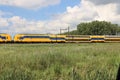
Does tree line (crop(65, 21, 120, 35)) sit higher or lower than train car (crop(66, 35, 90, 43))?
higher

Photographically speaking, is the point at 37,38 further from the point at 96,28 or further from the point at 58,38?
the point at 96,28

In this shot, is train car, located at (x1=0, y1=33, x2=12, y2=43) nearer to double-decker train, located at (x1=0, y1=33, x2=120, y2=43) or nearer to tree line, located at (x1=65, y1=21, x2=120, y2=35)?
double-decker train, located at (x1=0, y1=33, x2=120, y2=43)

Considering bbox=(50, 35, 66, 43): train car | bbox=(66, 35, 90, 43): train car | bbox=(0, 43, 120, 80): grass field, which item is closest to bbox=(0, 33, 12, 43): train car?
bbox=(50, 35, 66, 43): train car

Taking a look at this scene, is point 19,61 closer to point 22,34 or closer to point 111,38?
point 22,34

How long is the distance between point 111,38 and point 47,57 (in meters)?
68.6

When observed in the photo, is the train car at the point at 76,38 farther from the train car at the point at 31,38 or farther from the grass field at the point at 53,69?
the grass field at the point at 53,69

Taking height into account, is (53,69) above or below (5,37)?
below

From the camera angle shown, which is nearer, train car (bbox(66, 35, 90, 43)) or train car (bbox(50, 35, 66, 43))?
train car (bbox(50, 35, 66, 43))

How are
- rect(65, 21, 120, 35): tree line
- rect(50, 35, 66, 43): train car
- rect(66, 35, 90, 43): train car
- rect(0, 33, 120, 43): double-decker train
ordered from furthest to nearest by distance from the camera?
rect(65, 21, 120, 35): tree line, rect(66, 35, 90, 43): train car, rect(50, 35, 66, 43): train car, rect(0, 33, 120, 43): double-decker train

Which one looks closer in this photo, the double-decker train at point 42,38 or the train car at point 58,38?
the double-decker train at point 42,38

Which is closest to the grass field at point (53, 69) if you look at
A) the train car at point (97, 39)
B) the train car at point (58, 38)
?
the train car at point (58, 38)

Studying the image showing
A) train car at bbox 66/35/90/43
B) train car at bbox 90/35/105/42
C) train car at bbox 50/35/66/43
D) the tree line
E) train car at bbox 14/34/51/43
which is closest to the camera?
train car at bbox 14/34/51/43

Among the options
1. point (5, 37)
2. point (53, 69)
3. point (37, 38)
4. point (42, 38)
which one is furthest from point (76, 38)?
point (53, 69)

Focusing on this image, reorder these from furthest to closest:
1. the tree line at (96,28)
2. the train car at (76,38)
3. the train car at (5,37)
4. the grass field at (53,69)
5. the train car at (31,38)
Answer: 1. the tree line at (96,28)
2. the train car at (76,38)
3. the train car at (31,38)
4. the train car at (5,37)
5. the grass field at (53,69)
